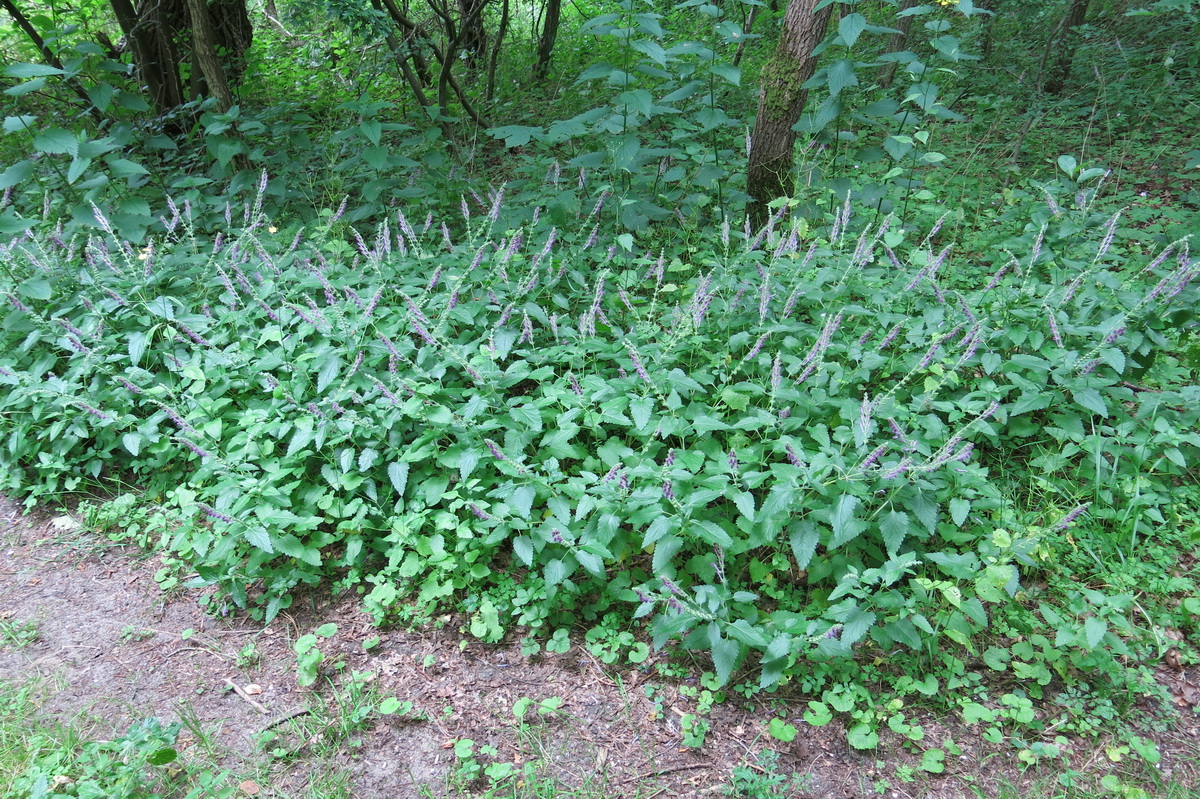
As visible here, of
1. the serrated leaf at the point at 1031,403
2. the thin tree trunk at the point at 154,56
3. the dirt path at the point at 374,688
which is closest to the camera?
the dirt path at the point at 374,688

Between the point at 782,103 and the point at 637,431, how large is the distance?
2970mm

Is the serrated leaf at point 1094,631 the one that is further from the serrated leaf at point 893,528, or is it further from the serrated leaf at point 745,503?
the serrated leaf at point 745,503

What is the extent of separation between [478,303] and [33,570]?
2.47m

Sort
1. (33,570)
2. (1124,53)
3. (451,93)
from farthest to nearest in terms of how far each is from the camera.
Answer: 1. (451,93)
2. (1124,53)
3. (33,570)

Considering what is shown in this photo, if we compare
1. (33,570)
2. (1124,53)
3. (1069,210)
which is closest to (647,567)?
(33,570)

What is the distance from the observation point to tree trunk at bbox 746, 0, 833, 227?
4.33 metres

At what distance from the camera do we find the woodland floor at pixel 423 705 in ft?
7.39

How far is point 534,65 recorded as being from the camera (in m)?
8.20

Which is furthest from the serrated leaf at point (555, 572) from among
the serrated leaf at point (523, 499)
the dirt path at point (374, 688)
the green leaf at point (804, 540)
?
the green leaf at point (804, 540)

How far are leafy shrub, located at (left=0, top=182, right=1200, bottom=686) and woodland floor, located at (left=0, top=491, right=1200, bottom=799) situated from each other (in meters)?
0.20

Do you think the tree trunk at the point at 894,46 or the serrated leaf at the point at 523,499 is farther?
the tree trunk at the point at 894,46

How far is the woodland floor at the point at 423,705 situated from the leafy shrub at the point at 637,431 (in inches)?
8.0

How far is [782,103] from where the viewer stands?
4.51m

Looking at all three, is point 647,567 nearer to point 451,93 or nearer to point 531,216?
point 531,216
